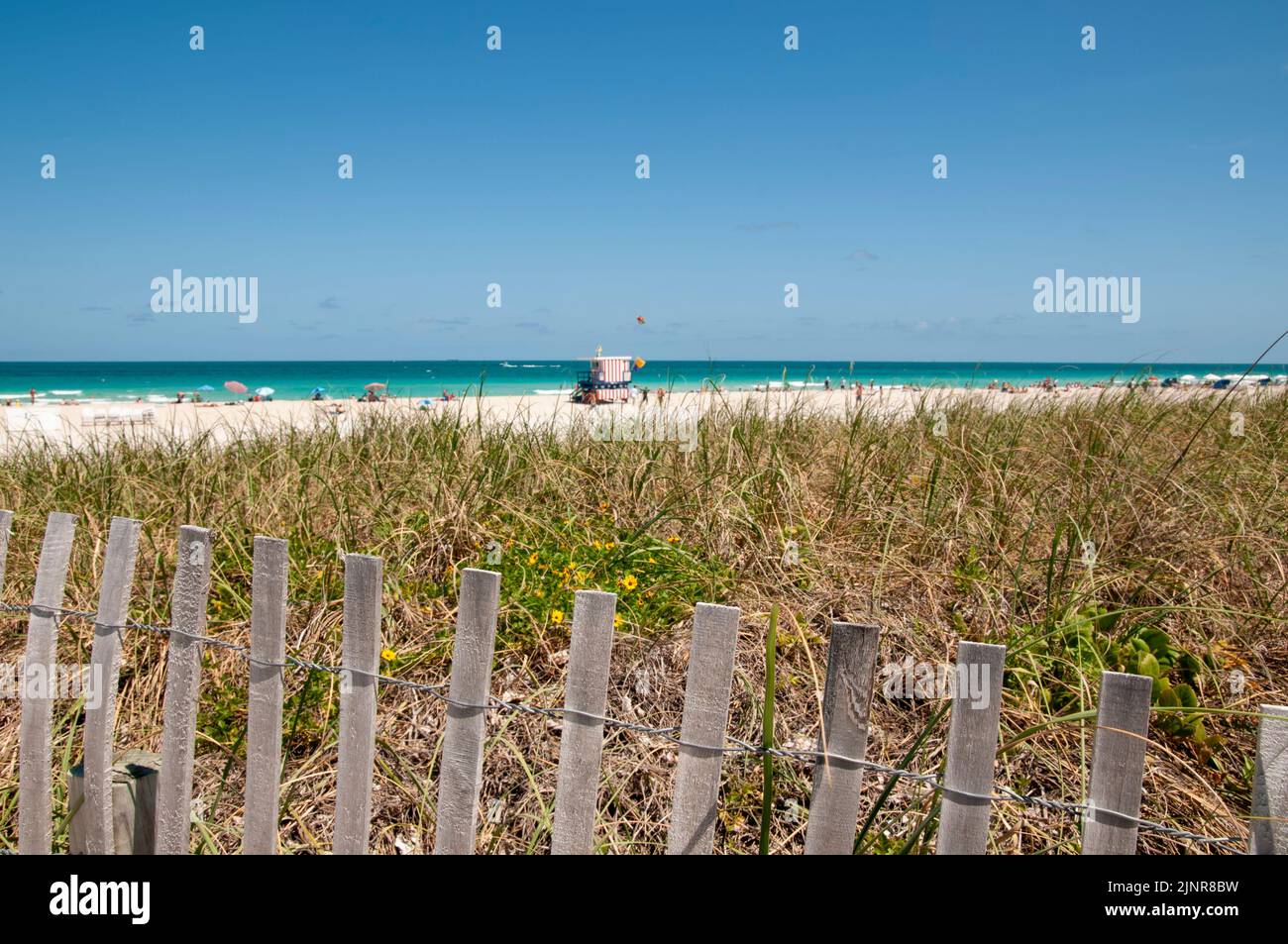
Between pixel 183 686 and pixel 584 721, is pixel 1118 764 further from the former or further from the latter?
pixel 183 686

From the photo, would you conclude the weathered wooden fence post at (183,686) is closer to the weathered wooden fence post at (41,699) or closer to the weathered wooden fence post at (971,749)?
the weathered wooden fence post at (41,699)

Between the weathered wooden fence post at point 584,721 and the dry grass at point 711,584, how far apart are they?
0.51m

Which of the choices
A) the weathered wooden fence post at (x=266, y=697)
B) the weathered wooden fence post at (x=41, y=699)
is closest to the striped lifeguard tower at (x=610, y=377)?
the weathered wooden fence post at (x=41, y=699)

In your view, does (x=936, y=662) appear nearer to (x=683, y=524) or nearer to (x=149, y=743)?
(x=683, y=524)

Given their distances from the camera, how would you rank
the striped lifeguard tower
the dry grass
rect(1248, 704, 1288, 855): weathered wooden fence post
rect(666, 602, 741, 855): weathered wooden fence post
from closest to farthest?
rect(1248, 704, 1288, 855): weathered wooden fence post, rect(666, 602, 741, 855): weathered wooden fence post, the dry grass, the striped lifeguard tower

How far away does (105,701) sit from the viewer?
6.26ft

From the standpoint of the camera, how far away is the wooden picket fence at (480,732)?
1.29 metres

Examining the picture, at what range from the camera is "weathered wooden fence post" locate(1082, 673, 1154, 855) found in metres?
1.24

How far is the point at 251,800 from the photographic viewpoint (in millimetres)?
1814

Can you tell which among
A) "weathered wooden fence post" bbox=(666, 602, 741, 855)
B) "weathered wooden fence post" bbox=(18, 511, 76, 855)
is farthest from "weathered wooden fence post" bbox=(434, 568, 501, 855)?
"weathered wooden fence post" bbox=(18, 511, 76, 855)

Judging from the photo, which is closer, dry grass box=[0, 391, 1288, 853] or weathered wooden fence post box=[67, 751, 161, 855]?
weathered wooden fence post box=[67, 751, 161, 855]

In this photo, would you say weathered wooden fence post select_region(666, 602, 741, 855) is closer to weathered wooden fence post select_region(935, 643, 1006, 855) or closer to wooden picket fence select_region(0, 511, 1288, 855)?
wooden picket fence select_region(0, 511, 1288, 855)
